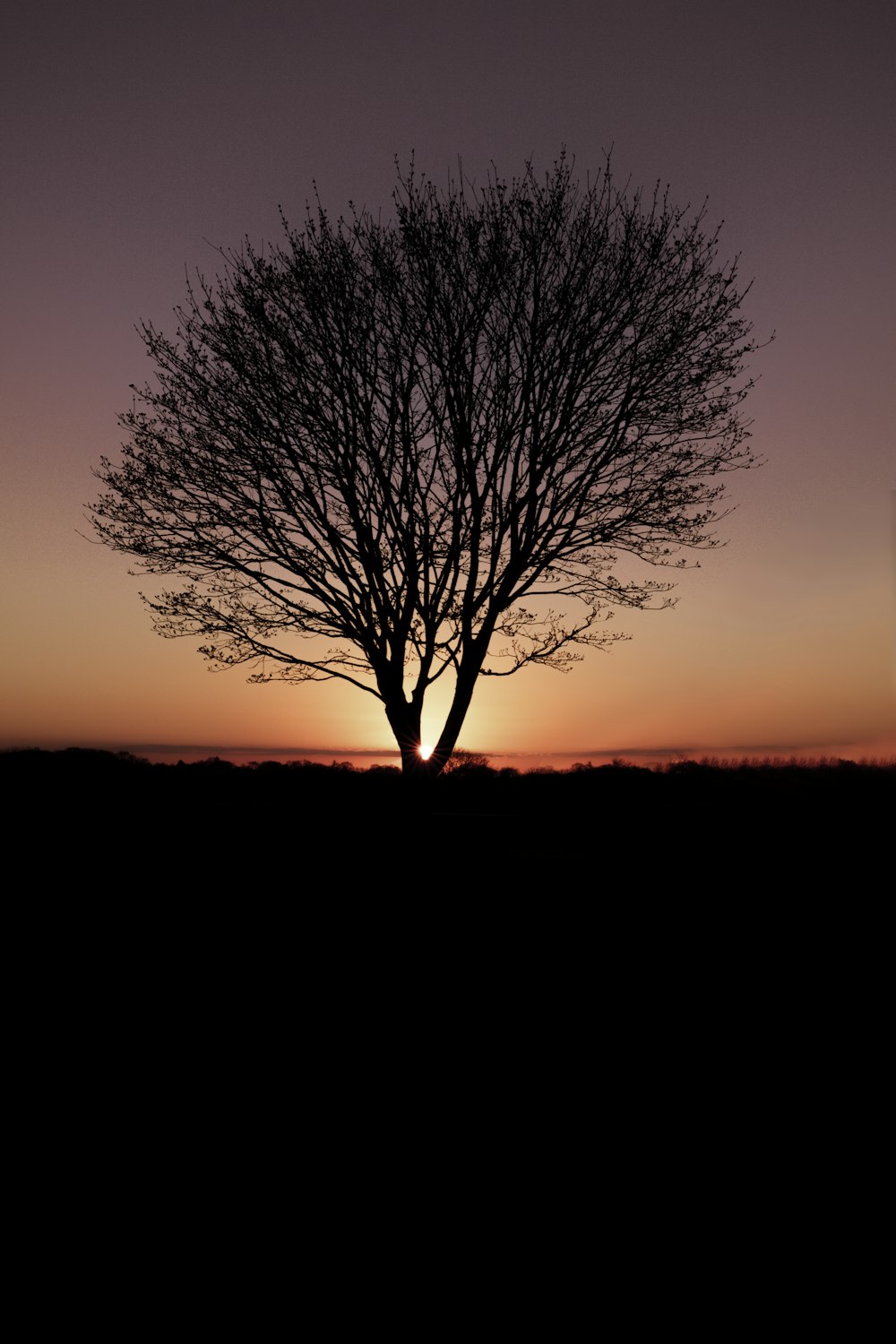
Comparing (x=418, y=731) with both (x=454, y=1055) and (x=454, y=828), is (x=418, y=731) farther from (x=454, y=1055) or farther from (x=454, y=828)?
(x=454, y=1055)

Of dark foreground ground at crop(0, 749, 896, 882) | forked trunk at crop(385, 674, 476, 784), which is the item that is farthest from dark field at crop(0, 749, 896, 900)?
forked trunk at crop(385, 674, 476, 784)

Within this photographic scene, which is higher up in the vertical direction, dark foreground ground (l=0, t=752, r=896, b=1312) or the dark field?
the dark field

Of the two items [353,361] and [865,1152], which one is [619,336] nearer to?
[353,361]

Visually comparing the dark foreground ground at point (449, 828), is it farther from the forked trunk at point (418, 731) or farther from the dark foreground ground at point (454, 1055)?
the forked trunk at point (418, 731)

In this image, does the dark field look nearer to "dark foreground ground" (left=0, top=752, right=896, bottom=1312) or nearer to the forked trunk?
"dark foreground ground" (left=0, top=752, right=896, bottom=1312)

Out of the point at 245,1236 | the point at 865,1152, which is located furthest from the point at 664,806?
the point at 245,1236

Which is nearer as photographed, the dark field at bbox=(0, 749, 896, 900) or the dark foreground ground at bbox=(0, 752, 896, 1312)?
the dark foreground ground at bbox=(0, 752, 896, 1312)

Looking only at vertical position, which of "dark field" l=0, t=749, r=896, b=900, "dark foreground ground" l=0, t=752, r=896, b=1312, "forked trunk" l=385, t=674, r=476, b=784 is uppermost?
"forked trunk" l=385, t=674, r=476, b=784

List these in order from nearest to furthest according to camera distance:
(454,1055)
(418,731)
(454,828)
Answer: (454,1055) < (454,828) < (418,731)

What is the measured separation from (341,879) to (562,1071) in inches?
162

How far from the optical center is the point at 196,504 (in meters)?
15.4

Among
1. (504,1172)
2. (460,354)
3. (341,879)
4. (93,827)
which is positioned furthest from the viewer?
(460,354)

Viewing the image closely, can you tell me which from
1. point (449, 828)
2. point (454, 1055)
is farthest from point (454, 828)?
point (454, 1055)

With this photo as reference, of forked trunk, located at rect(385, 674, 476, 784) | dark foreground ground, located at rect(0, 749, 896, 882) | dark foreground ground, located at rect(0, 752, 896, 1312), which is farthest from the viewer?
forked trunk, located at rect(385, 674, 476, 784)
